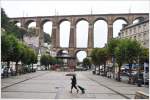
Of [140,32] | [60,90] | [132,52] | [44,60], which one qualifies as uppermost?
[140,32]

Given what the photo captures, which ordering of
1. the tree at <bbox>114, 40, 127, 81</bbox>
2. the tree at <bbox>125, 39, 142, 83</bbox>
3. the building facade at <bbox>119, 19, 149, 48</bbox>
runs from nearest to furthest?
the tree at <bbox>125, 39, 142, 83</bbox>, the tree at <bbox>114, 40, 127, 81</bbox>, the building facade at <bbox>119, 19, 149, 48</bbox>

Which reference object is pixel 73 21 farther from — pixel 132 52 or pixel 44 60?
pixel 132 52

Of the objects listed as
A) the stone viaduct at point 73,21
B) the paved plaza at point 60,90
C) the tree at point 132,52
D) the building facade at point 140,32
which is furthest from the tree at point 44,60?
the paved plaza at point 60,90

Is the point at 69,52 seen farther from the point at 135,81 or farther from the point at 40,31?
the point at 135,81

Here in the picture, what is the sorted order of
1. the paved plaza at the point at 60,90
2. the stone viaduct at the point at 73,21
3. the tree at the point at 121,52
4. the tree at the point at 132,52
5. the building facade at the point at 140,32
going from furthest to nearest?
1. the stone viaduct at the point at 73,21
2. the building facade at the point at 140,32
3. the tree at the point at 121,52
4. the tree at the point at 132,52
5. the paved plaza at the point at 60,90

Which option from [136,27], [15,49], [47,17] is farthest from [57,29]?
[15,49]

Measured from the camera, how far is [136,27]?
387ft

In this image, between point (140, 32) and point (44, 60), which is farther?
point (44, 60)

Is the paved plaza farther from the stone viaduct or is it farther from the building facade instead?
the stone viaduct

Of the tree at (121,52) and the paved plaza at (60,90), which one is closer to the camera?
the paved plaza at (60,90)

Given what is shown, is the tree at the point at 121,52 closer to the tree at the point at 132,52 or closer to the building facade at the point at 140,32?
the tree at the point at 132,52

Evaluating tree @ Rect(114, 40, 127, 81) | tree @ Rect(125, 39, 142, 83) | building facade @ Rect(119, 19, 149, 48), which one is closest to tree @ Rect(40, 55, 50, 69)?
building facade @ Rect(119, 19, 149, 48)

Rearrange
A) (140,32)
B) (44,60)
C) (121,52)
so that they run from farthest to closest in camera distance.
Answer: (44,60) → (140,32) → (121,52)

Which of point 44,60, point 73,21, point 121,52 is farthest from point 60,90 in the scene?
point 73,21
